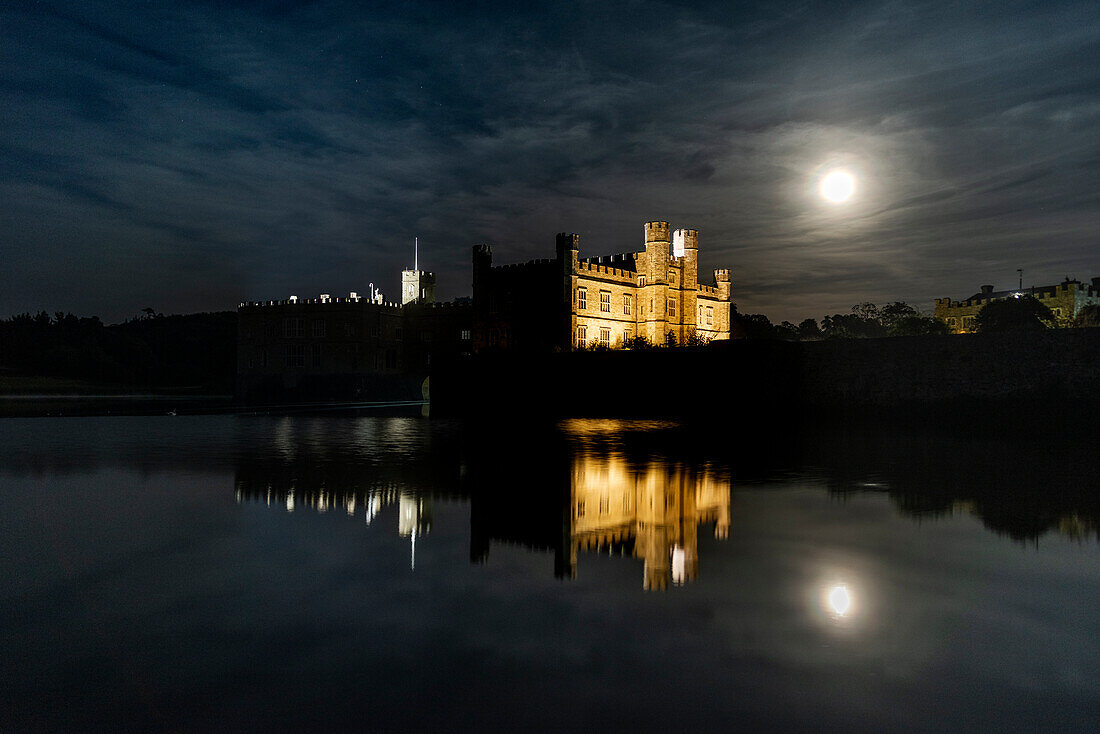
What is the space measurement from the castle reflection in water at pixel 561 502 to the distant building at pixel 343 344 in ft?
169

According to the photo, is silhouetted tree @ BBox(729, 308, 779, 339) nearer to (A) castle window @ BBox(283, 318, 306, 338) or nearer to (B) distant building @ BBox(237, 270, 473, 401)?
(B) distant building @ BBox(237, 270, 473, 401)

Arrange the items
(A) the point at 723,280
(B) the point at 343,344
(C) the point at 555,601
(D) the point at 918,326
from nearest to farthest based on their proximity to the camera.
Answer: (C) the point at 555,601, (D) the point at 918,326, (A) the point at 723,280, (B) the point at 343,344

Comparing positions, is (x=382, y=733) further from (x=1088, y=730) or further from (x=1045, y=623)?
(x=1045, y=623)

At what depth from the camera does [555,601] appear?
8.54 m

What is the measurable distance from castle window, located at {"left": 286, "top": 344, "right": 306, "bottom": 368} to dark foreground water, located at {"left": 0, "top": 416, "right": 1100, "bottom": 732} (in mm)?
54803

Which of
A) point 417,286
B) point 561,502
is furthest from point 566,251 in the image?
point 561,502

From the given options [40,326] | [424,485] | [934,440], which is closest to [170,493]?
[424,485]

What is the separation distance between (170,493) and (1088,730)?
55.7 ft

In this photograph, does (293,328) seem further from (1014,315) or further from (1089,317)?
(1089,317)

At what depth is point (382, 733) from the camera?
5418 millimetres

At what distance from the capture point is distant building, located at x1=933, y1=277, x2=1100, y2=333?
232 feet

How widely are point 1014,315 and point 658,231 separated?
113 feet

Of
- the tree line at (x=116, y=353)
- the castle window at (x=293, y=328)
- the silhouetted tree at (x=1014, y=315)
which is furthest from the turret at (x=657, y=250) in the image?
the tree line at (x=116, y=353)

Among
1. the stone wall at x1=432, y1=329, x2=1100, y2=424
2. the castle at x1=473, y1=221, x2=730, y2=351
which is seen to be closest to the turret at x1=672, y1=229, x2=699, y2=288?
the castle at x1=473, y1=221, x2=730, y2=351
